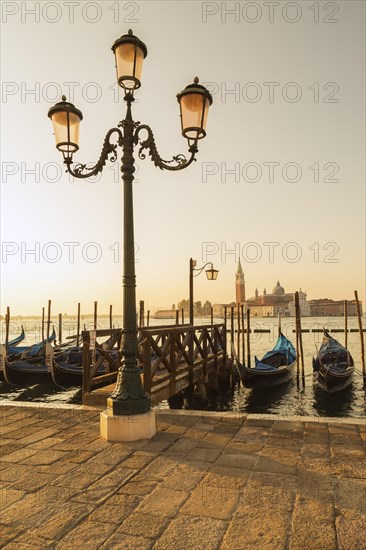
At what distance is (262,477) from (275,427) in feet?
5.22

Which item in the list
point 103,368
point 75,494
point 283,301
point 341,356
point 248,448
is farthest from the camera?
point 283,301

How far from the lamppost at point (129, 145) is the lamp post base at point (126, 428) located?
0.31ft

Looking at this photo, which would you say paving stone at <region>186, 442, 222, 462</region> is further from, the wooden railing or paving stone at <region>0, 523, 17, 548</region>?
the wooden railing

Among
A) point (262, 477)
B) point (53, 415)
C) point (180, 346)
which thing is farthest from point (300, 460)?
point (180, 346)

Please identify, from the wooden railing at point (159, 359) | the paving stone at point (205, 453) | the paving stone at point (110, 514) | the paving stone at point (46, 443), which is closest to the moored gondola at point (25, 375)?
the wooden railing at point (159, 359)

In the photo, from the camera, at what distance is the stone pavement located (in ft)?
8.07

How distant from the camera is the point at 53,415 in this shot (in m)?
5.70

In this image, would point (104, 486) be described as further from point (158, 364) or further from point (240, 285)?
point (240, 285)

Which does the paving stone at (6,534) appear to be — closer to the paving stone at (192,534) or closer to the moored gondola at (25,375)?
the paving stone at (192,534)

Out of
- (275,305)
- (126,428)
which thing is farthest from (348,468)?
(275,305)

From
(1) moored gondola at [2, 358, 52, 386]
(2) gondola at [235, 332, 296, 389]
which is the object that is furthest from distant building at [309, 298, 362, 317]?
(1) moored gondola at [2, 358, 52, 386]

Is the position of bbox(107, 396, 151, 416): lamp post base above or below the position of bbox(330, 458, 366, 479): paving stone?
above

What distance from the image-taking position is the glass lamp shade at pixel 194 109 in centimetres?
477

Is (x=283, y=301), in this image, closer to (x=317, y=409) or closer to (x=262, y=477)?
(x=317, y=409)
